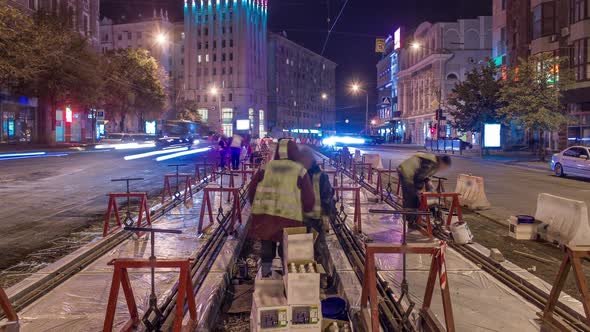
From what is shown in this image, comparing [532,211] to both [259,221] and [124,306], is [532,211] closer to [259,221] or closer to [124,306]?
[259,221]

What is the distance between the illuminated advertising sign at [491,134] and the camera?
3781cm

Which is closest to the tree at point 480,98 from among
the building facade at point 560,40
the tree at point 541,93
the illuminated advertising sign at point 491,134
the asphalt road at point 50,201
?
the illuminated advertising sign at point 491,134

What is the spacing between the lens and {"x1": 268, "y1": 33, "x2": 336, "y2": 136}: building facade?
121 m

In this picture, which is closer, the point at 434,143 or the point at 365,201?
the point at 365,201

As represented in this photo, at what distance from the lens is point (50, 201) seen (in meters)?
14.0

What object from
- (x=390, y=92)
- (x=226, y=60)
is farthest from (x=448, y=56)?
(x=226, y=60)

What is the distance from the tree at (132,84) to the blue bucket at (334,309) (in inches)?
2033

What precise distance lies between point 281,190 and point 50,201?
35.7 feet

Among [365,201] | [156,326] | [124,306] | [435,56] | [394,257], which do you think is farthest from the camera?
[435,56]

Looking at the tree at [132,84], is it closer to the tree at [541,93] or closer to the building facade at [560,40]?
the building facade at [560,40]

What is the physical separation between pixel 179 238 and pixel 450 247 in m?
4.78

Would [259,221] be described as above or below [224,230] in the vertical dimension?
above

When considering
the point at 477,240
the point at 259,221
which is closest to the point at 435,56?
the point at 477,240

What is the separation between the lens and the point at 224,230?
9.59 m
